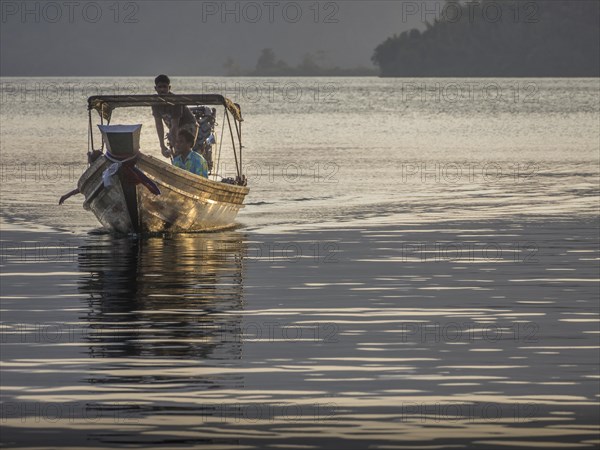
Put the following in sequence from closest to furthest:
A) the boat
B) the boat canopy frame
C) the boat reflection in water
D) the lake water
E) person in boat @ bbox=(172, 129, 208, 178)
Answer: the lake water, the boat reflection in water, the boat, the boat canopy frame, person in boat @ bbox=(172, 129, 208, 178)

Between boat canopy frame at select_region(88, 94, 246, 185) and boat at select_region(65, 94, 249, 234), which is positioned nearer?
boat at select_region(65, 94, 249, 234)

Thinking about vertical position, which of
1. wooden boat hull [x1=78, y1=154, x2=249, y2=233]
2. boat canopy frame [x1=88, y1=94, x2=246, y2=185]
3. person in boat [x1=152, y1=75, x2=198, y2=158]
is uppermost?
boat canopy frame [x1=88, y1=94, x2=246, y2=185]

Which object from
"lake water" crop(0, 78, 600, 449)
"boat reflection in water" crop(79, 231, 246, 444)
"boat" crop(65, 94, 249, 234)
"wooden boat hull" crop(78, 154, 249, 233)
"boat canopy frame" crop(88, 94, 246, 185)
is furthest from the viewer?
"boat canopy frame" crop(88, 94, 246, 185)

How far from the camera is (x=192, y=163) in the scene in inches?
1192

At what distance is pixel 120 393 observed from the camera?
47.4ft

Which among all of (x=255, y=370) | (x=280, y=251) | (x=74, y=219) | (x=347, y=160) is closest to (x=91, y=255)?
(x=280, y=251)

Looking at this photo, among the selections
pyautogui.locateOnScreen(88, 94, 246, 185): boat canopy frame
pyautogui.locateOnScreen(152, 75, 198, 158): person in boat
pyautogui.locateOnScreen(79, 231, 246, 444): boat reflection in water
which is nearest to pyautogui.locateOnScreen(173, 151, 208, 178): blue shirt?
pyautogui.locateOnScreen(152, 75, 198, 158): person in boat

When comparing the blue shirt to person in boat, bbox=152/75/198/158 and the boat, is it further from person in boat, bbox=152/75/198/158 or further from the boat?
the boat

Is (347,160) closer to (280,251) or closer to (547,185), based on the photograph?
(547,185)

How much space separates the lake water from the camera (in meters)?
13.3

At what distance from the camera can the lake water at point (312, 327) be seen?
13312mm

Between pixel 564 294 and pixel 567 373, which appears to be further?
pixel 564 294

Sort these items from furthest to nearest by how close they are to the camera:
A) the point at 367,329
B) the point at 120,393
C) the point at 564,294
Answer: the point at 564,294 → the point at 367,329 → the point at 120,393

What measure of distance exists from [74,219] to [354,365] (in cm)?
1955
